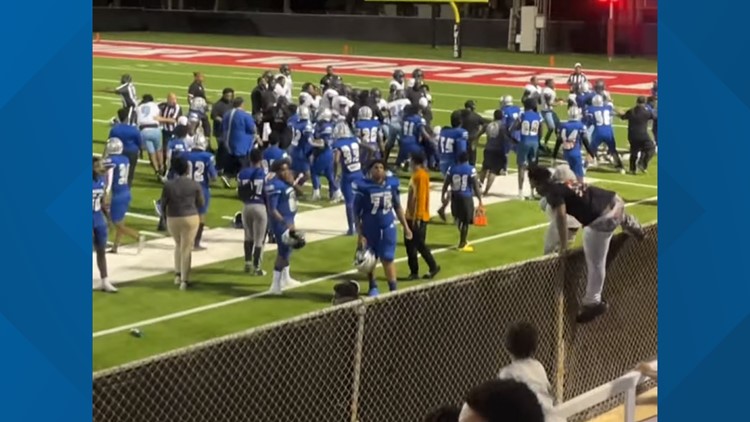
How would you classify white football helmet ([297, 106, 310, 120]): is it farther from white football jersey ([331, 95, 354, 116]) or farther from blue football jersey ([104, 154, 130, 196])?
blue football jersey ([104, 154, 130, 196])

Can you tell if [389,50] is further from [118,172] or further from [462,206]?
[118,172]

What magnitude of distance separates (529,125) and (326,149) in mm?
3378

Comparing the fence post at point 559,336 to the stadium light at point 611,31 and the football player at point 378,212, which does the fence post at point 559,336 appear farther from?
the stadium light at point 611,31

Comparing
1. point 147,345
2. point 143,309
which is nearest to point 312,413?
point 147,345

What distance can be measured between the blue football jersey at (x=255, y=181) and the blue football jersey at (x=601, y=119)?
8886mm

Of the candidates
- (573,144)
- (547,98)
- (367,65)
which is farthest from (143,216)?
(367,65)

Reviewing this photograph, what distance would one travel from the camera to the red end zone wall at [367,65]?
3575 centimetres

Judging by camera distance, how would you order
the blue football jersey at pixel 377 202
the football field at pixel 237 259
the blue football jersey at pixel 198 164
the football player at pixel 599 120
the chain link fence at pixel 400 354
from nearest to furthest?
the chain link fence at pixel 400 354 → the football field at pixel 237 259 → the blue football jersey at pixel 377 202 → the blue football jersey at pixel 198 164 → the football player at pixel 599 120

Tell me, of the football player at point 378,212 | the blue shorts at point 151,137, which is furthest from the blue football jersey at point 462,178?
the blue shorts at point 151,137

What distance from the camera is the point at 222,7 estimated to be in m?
55.6

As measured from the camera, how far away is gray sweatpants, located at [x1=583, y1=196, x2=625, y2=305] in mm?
8922

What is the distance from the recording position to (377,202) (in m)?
12.0

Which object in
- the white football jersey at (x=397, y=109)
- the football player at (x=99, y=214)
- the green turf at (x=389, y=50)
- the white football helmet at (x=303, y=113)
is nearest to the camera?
the football player at (x=99, y=214)

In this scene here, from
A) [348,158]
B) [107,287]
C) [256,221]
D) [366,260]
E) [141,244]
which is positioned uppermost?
[348,158]
